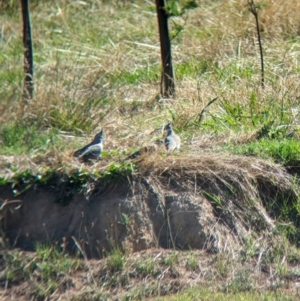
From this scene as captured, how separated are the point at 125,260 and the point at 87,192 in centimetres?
73

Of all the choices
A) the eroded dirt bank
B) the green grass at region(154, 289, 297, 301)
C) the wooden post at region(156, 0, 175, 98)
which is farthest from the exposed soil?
the wooden post at region(156, 0, 175, 98)

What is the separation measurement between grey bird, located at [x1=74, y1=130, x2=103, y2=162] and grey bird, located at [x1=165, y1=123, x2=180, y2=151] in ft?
2.12

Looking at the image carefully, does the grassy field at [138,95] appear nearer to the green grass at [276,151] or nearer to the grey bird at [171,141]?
the green grass at [276,151]

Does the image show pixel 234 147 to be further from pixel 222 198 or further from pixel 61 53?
pixel 61 53

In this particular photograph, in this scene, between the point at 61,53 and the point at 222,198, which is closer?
the point at 222,198

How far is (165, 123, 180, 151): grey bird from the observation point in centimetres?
721

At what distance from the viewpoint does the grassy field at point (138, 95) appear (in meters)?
6.32

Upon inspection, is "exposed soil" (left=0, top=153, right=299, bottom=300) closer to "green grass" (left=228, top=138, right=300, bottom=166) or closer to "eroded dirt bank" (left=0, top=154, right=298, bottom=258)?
"eroded dirt bank" (left=0, top=154, right=298, bottom=258)

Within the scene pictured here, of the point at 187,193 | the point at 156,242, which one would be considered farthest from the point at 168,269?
the point at 187,193

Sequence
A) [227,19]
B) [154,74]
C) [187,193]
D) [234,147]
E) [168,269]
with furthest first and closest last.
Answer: [227,19] → [154,74] → [234,147] → [187,193] → [168,269]

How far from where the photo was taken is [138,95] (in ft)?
30.7

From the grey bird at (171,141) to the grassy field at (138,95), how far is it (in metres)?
0.23

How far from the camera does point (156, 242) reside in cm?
661

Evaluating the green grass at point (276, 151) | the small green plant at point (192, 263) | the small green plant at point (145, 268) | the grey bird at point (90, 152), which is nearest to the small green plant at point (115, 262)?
the small green plant at point (145, 268)
